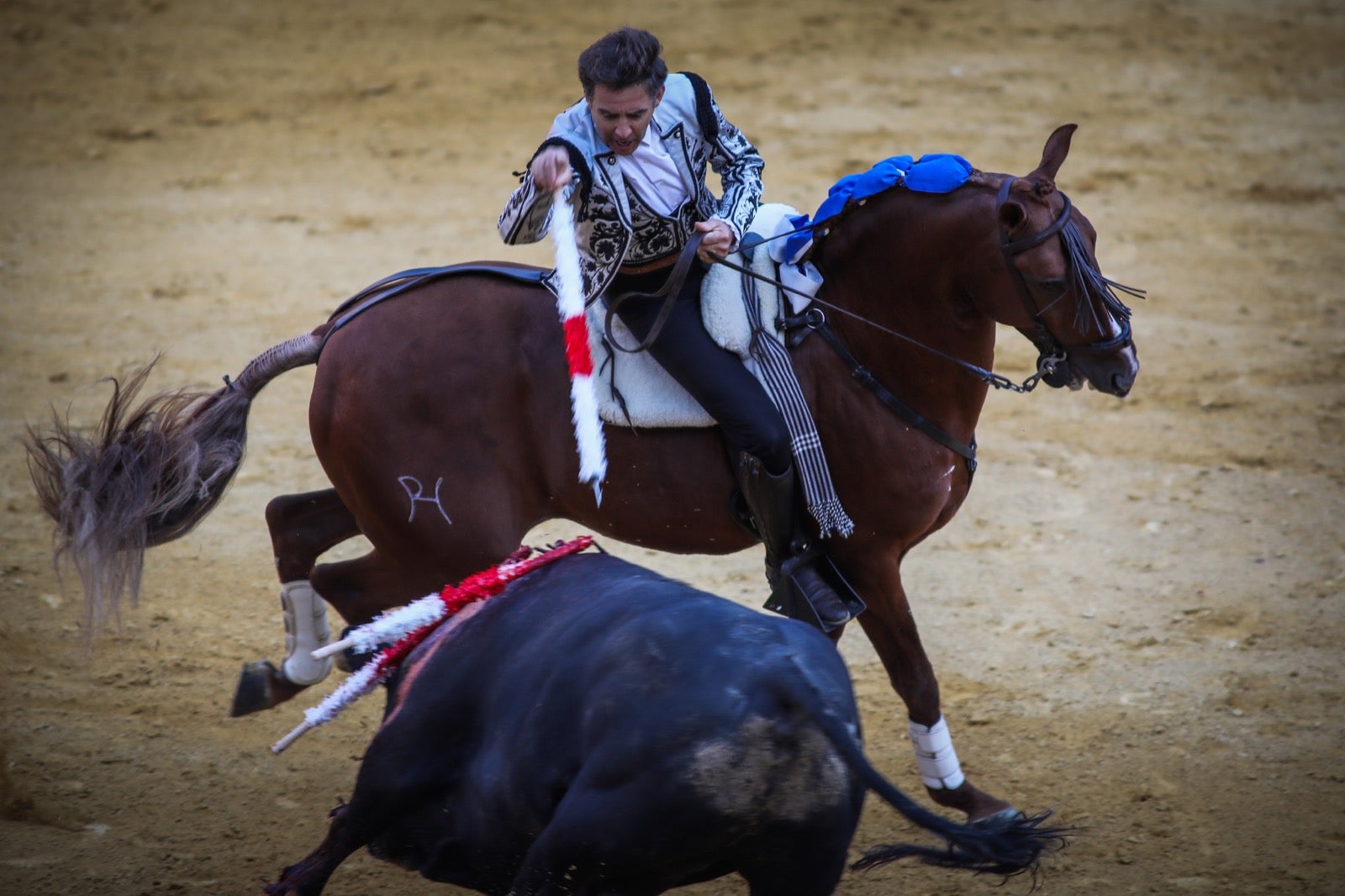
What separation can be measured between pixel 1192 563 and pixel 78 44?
36.6 feet

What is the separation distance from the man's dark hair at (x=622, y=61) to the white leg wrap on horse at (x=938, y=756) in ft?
7.46

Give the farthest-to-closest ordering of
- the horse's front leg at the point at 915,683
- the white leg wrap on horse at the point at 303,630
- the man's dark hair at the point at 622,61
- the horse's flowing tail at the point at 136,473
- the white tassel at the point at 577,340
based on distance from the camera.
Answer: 1. the white leg wrap on horse at the point at 303,630
2. the horse's flowing tail at the point at 136,473
3. the horse's front leg at the point at 915,683
4. the man's dark hair at the point at 622,61
5. the white tassel at the point at 577,340

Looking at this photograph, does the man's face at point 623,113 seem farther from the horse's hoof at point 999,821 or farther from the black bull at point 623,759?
the horse's hoof at point 999,821

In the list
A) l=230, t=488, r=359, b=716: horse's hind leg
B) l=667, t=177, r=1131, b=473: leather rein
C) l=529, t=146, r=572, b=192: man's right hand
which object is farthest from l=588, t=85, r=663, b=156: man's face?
l=230, t=488, r=359, b=716: horse's hind leg

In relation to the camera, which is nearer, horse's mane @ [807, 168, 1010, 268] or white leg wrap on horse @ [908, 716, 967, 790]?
horse's mane @ [807, 168, 1010, 268]

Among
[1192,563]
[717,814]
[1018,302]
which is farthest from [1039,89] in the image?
[717,814]

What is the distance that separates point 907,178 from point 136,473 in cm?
283

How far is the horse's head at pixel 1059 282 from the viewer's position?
3828 mm

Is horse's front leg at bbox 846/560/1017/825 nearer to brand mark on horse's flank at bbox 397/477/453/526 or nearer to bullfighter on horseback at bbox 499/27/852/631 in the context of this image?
bullfighter on horseback at bbox 499/27/852/631

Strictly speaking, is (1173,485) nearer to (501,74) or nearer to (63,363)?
(63,363)

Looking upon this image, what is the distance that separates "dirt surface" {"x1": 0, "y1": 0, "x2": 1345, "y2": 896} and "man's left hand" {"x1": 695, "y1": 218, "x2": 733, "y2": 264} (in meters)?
2.02

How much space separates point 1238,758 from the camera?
4.66 meters

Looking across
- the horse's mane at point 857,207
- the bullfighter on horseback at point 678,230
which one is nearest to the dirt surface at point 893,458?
the bullfighter on horseback at point 678,230

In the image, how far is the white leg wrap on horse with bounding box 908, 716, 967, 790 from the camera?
4.22 metres
